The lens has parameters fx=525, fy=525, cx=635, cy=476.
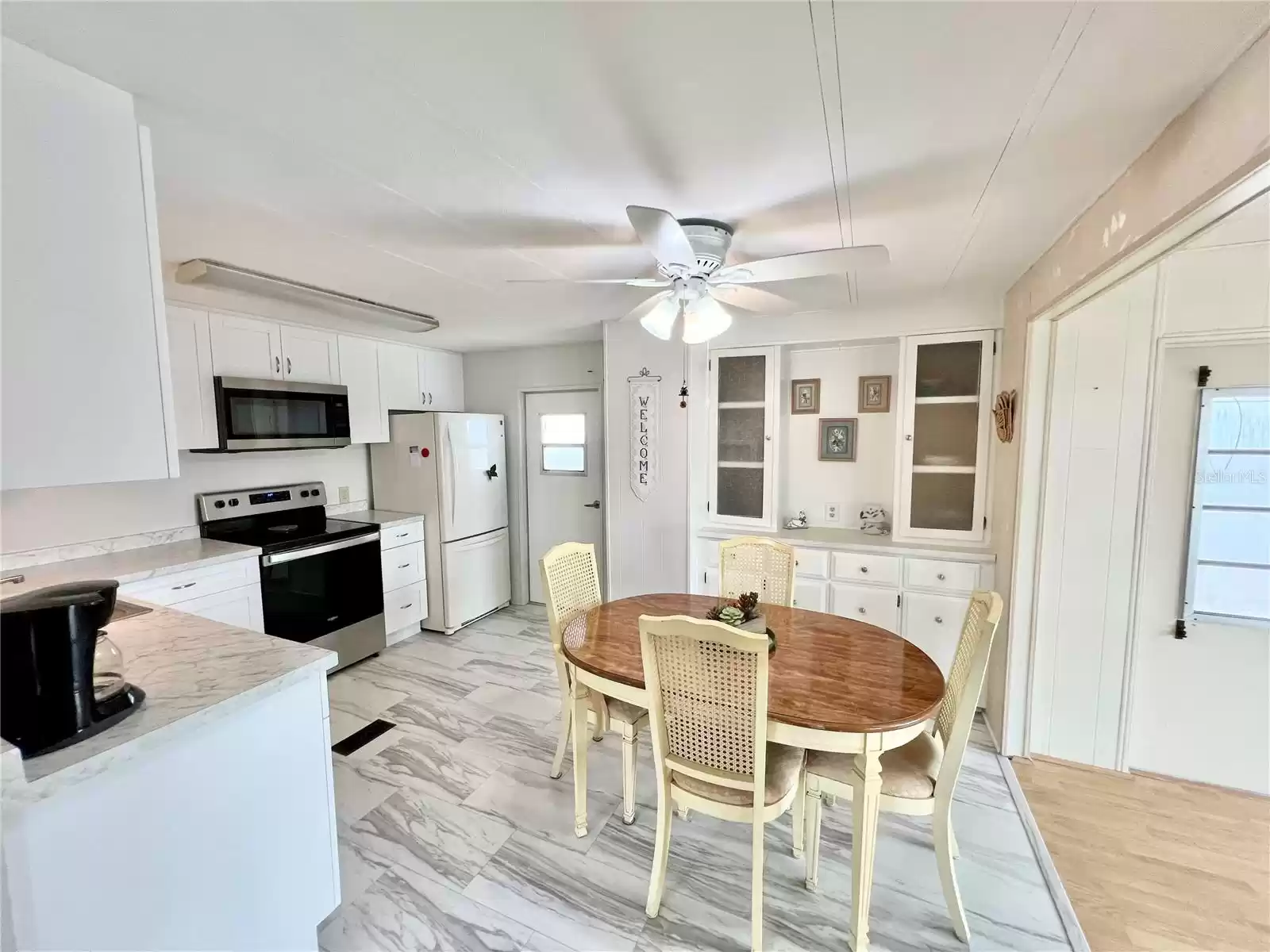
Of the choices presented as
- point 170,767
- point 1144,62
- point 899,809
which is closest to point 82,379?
point 170,767

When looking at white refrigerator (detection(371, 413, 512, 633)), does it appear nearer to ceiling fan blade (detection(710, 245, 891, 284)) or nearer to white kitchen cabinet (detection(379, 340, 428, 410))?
white kitchen cabinet (detection(379, 340, 428, 410))

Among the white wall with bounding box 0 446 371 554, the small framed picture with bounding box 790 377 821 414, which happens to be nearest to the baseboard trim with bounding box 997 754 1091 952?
the small framed picture with bounding box 790 377 821 414

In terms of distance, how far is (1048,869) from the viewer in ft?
6.29

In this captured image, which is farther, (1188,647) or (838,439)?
(838,439)

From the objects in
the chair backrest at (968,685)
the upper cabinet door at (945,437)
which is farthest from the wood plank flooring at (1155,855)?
the upper cabinet door at (945,437)

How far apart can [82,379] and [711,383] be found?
295 centimetres

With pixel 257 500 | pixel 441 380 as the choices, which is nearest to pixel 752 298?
pixel 441 380

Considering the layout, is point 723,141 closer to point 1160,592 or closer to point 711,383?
point 711,383

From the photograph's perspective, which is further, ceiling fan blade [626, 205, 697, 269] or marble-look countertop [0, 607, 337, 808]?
ceiling fan blade [626, 205, 697, 269]

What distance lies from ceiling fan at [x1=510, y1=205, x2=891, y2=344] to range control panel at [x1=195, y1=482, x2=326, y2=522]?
2801mm

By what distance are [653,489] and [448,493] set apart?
5.23 feet

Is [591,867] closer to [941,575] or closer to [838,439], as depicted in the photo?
[941,575]

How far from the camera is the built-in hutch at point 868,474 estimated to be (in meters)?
2.99

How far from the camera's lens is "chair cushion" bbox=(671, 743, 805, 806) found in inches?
64.3
